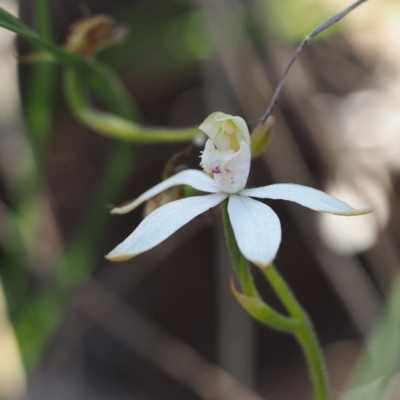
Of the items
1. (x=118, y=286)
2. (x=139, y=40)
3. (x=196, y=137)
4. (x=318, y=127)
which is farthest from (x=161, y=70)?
(x=196, y=137)

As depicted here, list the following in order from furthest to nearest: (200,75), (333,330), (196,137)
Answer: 1. (200,75)
2. (333,330)
3. (196,137)

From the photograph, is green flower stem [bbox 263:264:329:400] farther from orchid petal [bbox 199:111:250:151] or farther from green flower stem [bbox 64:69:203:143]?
green flower stem [bbox 64:69:203:143]

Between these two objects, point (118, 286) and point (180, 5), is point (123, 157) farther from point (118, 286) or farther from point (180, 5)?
point (180, 5)

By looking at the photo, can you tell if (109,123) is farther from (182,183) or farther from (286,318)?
(286,318)

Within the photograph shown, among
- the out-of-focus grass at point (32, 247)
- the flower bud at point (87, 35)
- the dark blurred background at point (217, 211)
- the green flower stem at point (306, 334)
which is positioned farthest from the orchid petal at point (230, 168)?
the dark blurred background at point (217, 211)

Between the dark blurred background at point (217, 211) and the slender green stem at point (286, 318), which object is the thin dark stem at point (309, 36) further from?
the dark blurred background at point (217, 211)

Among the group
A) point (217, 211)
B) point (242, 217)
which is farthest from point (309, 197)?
point (217, 211)

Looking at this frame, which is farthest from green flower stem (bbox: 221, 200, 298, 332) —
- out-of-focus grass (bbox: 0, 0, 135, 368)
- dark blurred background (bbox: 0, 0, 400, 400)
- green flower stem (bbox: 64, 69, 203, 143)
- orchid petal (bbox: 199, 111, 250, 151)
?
dark blurred background (bbox: 0, 0, 400, 400)
